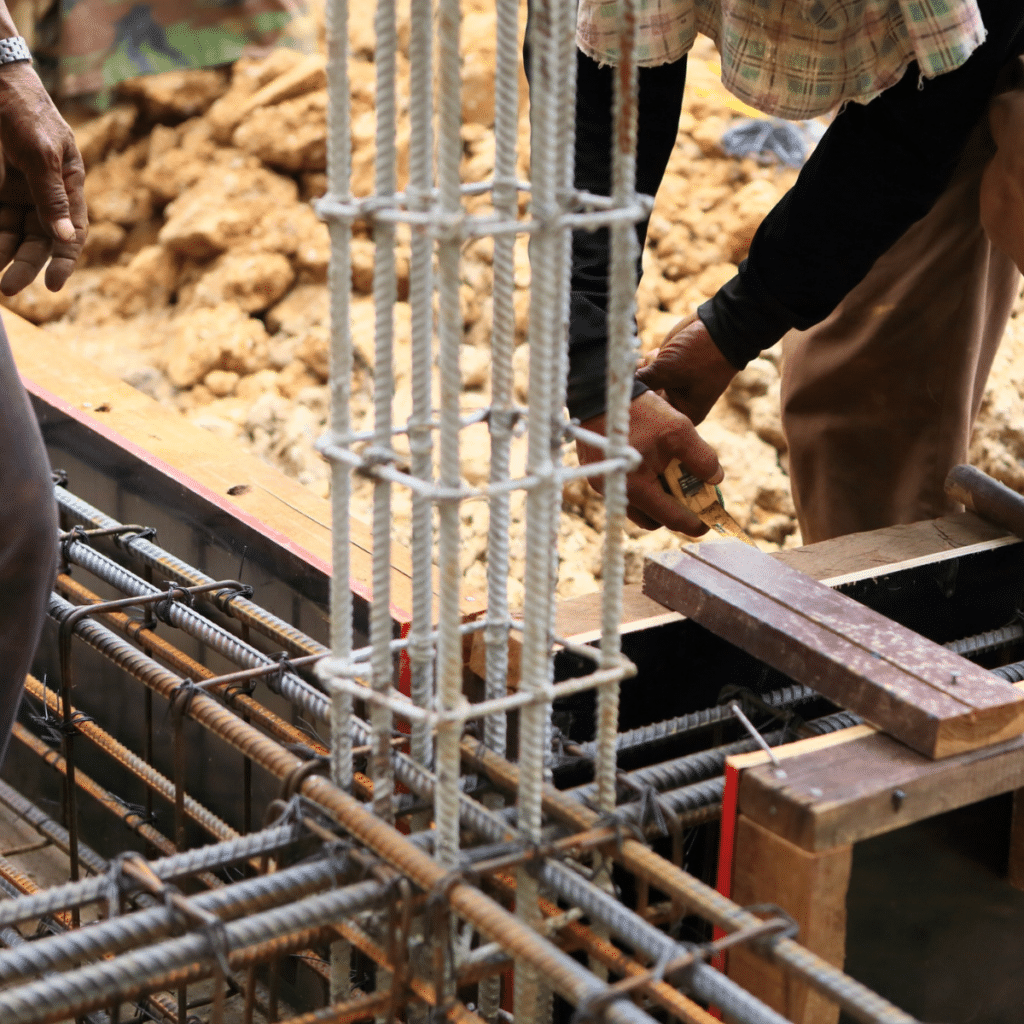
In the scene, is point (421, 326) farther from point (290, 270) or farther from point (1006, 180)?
point (290, 270)

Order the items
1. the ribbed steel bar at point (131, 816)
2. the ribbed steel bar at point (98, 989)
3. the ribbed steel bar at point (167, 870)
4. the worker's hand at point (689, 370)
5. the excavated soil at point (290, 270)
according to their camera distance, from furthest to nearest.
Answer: the excavated soil at point (290, 270) → the worker's hand at point (689, 370) → the ribbed steel bar at point (131, 816) → the ribbed steel bar at point (167, 870) → the ribbed steel bar at point (98, 989)

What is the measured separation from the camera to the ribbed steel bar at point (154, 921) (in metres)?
1.11

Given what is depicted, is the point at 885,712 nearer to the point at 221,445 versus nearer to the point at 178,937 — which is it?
the point at 178,937

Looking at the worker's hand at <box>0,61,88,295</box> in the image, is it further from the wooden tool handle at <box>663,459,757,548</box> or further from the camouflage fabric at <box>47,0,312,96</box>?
the camouflage fabric at <box>47,0,312,96</box>

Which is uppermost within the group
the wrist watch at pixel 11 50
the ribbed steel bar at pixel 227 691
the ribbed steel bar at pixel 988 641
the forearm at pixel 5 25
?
the forearm at pixel 5 25

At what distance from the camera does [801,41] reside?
1.99 meters

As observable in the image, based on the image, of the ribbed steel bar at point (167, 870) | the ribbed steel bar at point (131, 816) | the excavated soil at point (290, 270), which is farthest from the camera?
the excavated soil at point (290, 270)

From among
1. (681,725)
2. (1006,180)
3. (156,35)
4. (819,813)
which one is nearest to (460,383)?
(819,813)

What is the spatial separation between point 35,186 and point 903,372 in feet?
4.95

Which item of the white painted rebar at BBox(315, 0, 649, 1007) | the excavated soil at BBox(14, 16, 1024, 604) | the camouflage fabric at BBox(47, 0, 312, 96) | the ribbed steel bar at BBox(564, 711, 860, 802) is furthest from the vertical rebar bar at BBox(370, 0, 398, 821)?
the camouflage fabric at BBox(47, 0, 312, 96)

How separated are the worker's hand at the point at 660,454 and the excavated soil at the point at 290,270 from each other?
1.40 m

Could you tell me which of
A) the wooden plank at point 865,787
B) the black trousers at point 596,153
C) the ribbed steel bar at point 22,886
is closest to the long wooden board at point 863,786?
the wooden plank at point 865,787

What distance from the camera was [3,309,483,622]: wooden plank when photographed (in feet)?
7.31

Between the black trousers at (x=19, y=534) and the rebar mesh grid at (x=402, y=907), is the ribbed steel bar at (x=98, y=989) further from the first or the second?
the black trousers at (x=19, y=534)
